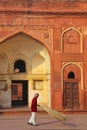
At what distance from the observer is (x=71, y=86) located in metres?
17.0

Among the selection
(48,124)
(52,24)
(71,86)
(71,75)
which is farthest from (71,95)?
(48,124)

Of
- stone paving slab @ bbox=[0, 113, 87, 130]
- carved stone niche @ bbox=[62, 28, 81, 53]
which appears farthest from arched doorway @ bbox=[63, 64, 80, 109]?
stone paving slab @ bbox=[0, 113, 87, 130]

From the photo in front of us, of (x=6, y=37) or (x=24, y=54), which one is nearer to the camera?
(x=6, y=37)

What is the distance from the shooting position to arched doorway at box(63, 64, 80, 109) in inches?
667

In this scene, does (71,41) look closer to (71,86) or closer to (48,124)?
(71,86)

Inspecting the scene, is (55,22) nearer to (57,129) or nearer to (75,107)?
(75,107)

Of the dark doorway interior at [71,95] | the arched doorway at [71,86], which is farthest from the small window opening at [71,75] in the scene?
the dark doorway interior at [71,95]

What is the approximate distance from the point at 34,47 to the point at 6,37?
1.66 meters

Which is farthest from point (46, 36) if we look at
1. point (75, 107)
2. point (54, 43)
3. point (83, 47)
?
point (75, 107)

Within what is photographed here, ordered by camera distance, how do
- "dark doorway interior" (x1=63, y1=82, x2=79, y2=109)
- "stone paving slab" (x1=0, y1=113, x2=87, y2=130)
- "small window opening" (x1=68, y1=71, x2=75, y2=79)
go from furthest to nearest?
"small window opening" (x1=68, y1=71, x2=75, y2=79) → "dark doorway interior" (x1=63, y1=82, x2=79, y2=109) → "stone paving slab" (x1=0, y1=113, x2=87, y2=130)

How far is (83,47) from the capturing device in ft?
55.9

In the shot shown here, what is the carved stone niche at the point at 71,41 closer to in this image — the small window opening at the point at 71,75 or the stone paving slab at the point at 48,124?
the small window opening at the point at 71,75

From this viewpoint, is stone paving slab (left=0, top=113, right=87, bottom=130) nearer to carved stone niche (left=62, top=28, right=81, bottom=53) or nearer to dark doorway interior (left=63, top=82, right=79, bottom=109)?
dark doorway interior (left=63, top=82, right=79, bottom=109)

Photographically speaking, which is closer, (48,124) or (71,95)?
(48,124)
